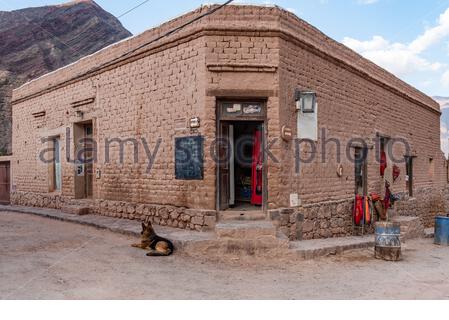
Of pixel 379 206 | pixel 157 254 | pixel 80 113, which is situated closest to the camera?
pixel 157 254

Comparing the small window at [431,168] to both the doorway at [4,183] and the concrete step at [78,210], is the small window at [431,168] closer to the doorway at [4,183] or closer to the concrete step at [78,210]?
the concrete step at [78,210]

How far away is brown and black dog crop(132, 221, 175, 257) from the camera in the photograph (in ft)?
23.5

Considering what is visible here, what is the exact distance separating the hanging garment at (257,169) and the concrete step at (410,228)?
15.9 feet

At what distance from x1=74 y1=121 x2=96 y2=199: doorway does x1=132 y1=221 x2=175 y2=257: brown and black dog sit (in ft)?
18.5

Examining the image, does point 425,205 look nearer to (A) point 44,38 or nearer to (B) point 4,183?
(B) point 4,183

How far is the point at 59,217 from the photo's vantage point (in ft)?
37.2

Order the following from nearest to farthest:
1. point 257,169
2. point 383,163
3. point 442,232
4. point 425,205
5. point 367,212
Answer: point 257,169
point 367,212
point 442,232
point 383,163
point 425,205

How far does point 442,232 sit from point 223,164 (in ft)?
21.9

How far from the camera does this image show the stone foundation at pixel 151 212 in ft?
27.1

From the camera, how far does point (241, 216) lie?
822 cm

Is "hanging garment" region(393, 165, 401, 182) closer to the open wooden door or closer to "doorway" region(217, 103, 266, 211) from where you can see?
"doorway" region(217, 103, 266, 211)

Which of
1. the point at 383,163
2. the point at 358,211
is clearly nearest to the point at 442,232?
the point at 358,211

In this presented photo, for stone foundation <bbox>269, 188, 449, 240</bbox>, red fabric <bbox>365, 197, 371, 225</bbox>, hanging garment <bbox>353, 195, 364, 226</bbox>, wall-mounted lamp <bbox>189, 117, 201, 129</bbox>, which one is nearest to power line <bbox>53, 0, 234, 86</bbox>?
wall-mounted lamp <bbox>189, 117, 201, 129</bbox>

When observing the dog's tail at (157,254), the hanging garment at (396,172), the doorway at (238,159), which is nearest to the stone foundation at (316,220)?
the doorway at (238,159)
